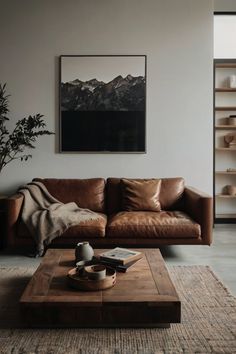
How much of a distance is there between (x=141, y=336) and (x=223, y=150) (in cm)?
376

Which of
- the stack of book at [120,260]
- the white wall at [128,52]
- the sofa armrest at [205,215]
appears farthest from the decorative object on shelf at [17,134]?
the stack of book at [120,260]

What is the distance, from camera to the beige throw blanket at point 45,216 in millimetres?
3664

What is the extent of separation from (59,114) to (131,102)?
34.7 inches

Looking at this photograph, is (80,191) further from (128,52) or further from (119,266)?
(119,266)

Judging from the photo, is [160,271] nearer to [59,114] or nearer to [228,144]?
[59,114]

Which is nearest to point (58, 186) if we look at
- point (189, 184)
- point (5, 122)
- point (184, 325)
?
point (5, 122)

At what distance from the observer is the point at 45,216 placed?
375cm

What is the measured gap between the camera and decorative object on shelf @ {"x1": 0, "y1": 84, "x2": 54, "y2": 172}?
14.4 feet

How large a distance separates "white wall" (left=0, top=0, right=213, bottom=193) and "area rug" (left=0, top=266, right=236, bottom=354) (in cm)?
232

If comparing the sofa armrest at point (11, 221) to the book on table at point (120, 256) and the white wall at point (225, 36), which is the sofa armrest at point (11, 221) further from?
the white wall at point (225, 36)

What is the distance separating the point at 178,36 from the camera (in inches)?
183

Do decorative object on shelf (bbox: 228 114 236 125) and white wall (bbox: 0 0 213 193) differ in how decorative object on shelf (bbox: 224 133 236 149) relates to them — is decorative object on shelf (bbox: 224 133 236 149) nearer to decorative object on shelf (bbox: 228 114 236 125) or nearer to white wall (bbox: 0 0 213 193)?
decorative object on shelf (bbox: 228 114 236 125)

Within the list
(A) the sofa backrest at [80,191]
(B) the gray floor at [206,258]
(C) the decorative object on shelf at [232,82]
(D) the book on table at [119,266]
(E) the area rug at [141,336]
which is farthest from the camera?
(C) the decorative object on shelf at [232,82]

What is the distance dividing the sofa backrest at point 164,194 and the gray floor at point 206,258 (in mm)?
504
